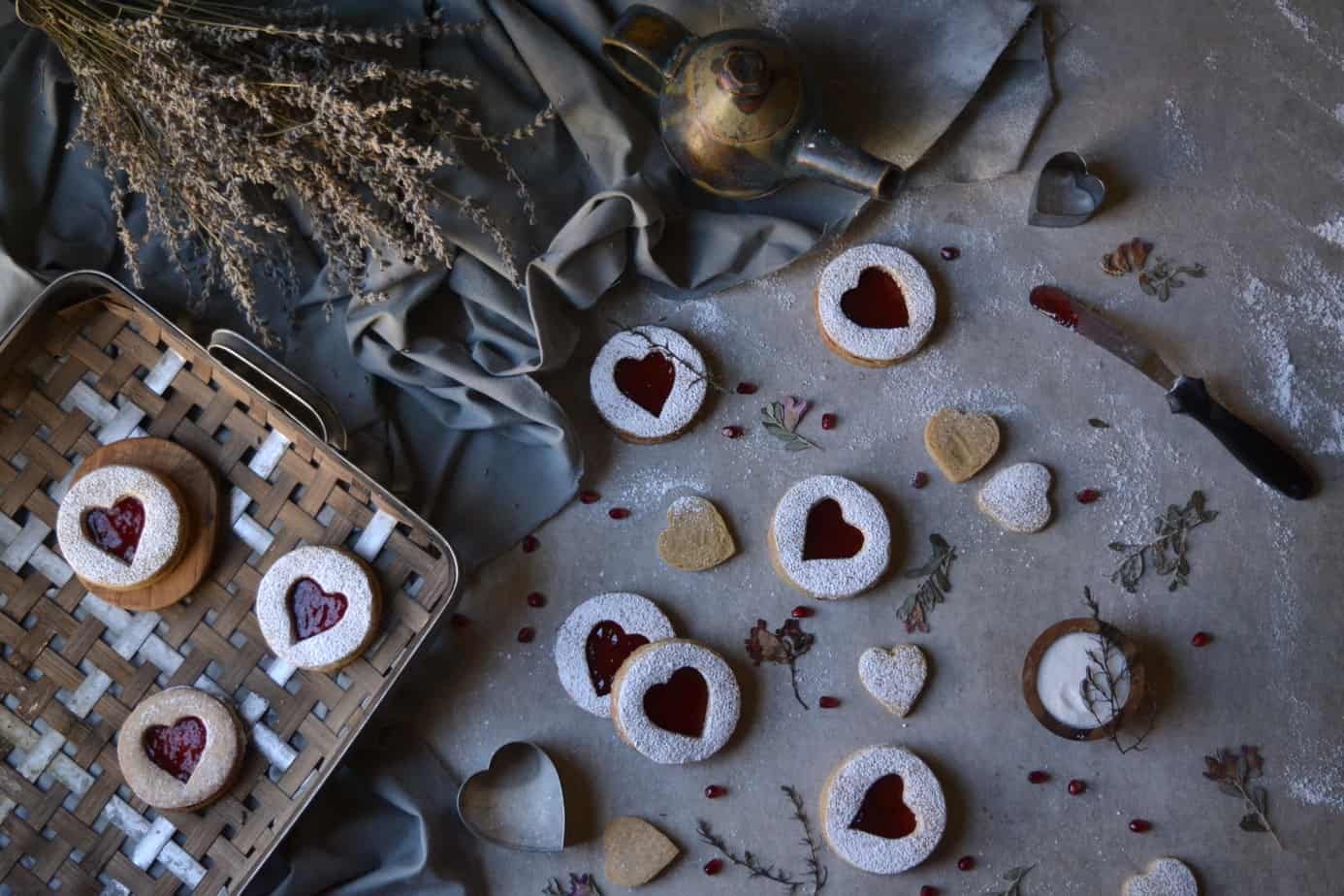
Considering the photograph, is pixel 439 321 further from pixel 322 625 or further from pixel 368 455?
pixel 322 625

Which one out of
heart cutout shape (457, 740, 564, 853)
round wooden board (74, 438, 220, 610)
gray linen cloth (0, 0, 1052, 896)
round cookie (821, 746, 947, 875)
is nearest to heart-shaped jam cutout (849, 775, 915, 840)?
round cookie (821, 746, 947, 875)

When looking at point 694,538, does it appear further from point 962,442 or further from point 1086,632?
point 1086,632

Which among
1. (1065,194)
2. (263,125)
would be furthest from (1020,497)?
(263,125)

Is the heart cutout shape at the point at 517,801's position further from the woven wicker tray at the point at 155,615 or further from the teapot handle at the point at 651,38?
the teapot handle at the point at 651,38

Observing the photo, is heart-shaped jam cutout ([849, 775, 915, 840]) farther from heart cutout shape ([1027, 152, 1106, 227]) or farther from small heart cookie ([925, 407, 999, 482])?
heart cutout shape ([1027, 152, 1106, 227])

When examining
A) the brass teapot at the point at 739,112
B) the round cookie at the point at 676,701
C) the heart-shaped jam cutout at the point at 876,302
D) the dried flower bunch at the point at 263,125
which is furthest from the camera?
the heart-shaped jam cutout at the point at 876,302

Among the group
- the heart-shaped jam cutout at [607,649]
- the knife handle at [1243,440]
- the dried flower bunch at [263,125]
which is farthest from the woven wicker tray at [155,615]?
the knife handle at [1243,440]

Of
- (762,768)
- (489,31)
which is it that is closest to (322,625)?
(762,768)
